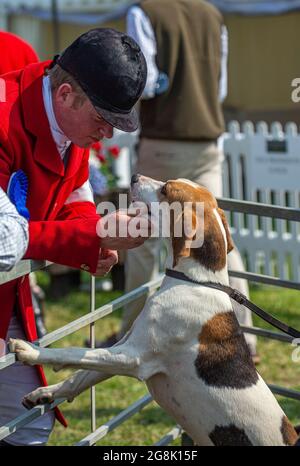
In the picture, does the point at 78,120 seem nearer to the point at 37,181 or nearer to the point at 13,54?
the point at 37,181

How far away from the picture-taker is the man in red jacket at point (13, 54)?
3.96m

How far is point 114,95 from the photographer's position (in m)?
3.00

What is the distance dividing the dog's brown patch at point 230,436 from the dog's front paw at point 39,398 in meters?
0.58

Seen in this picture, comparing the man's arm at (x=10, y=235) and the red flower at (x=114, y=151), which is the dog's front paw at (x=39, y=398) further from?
the red flower at (x=114, y=151)

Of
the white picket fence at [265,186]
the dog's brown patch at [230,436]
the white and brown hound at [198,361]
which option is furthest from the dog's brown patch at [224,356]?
the white picket fence at [265,186]

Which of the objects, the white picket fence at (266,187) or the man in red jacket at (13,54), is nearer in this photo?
the man in red jacket at (13,54)

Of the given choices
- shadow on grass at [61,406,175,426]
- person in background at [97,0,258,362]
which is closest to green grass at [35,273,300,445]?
shadow on grass at [61,406,175,426]

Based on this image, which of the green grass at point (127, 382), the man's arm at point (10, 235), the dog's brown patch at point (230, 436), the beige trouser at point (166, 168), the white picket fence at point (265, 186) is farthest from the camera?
the white picket fence at point (265, 186)

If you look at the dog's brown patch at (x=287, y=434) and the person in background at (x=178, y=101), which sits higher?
the person in background at (x=178, y=101)

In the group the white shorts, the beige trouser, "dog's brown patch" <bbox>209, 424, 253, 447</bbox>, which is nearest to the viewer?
"dog's brown patch" <bbox>209, 424, 253, 447</bbox>

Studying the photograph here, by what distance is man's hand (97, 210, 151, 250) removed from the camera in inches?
121

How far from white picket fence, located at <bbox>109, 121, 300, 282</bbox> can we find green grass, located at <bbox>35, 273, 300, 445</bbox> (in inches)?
14.2

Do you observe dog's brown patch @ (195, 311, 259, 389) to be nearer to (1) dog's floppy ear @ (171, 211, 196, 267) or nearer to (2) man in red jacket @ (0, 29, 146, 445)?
(1) dog's floppy ear @ (171, 211, 196, 267)
